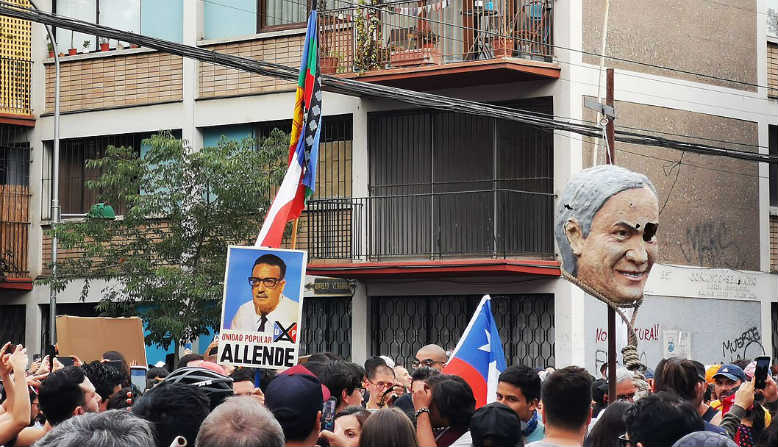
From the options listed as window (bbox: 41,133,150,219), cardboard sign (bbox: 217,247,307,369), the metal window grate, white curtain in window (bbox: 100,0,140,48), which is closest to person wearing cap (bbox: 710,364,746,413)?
cardboard sign (bbox: 217,247,307,369)

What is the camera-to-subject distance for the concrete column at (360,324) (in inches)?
908

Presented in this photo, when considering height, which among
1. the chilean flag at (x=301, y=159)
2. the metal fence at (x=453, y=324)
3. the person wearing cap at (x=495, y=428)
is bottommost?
the metal fence at (x=453, y=324)

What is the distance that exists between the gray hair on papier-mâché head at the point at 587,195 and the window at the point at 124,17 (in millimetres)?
17878

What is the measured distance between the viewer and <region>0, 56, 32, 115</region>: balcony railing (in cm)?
2652

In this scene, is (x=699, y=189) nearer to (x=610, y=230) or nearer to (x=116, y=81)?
(x=116, y=81)

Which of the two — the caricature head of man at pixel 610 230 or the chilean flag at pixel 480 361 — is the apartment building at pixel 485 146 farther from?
the caricature head of man at pixel 610 230

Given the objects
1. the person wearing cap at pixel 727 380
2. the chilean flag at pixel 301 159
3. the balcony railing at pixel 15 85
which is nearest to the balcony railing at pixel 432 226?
the balcony railing at pixel 15 85

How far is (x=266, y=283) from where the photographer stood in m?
10.5

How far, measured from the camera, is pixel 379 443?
6.44 meters

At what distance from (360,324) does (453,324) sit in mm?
1694

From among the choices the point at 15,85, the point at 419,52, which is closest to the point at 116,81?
the point at 15,85

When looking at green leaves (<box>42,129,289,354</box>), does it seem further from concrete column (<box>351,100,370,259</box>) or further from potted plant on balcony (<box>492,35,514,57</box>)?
potted plant on balcony (<box>492,35,514,57</box>)

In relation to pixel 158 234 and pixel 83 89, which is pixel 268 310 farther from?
pixel 83 89

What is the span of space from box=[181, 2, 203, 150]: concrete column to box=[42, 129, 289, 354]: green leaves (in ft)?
10.4
